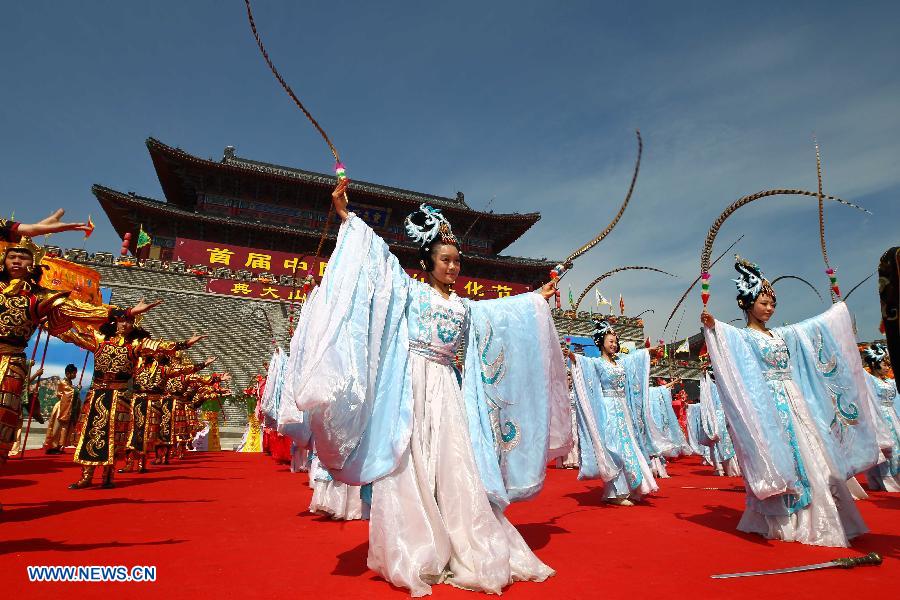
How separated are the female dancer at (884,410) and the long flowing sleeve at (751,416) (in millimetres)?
3653

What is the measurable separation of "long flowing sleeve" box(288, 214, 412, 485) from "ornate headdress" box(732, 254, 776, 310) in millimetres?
3143

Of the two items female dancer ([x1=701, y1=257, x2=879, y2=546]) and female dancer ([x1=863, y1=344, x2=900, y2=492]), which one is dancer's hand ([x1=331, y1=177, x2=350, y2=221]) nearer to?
female dancer ([x1=701, y1=257, x2=879, y2=546])

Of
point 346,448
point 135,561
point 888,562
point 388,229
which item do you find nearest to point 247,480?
point 135,561

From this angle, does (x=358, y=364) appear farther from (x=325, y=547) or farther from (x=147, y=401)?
(x=147, y=401)

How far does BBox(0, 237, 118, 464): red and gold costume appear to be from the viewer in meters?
3.47

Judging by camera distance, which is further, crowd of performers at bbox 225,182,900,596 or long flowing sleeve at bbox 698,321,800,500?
long flowing sleeve at bbox 698,321,800,500

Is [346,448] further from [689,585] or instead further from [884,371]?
[884,371]

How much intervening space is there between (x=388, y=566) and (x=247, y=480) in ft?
19.4

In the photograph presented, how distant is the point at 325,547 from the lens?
3391mm

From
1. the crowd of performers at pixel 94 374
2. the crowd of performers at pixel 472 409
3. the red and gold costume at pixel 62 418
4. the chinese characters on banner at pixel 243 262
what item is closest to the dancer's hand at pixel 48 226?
the crowd of performers at pixel 94 374

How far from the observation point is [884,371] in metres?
7.50

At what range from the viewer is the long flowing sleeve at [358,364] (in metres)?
2.42

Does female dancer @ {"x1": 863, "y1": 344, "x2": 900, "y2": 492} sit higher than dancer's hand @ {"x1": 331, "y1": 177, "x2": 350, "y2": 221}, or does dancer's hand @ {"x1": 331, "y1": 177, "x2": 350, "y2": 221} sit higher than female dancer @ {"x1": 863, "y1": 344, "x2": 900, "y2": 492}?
dancer's hand @ {"x1": 331, "y1": 177, "x2": 350, "y2": 221}

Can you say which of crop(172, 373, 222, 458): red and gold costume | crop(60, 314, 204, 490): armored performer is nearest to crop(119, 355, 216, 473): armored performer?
crop(60, 314, 204, 490): armored performer
